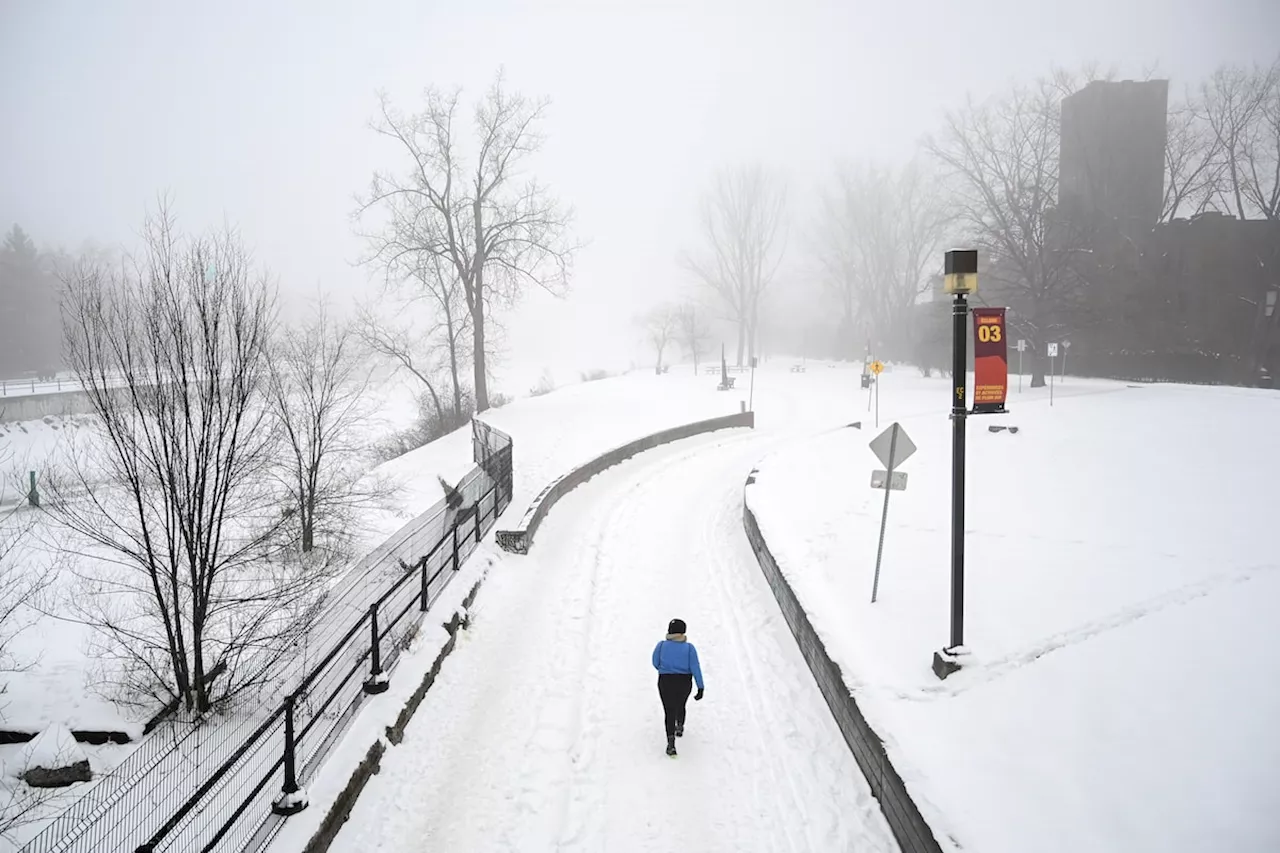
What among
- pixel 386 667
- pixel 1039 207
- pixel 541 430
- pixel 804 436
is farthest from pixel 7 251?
pixel 1039 207

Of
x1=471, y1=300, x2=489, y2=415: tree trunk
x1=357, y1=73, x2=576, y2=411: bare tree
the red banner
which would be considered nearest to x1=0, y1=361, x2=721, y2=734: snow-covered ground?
x1=471, y1=300, x2=489, y2=415: tree trunk

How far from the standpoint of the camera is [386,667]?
8.68m

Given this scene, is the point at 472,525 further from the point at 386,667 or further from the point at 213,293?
the point at 213,293

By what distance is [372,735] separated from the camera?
7301mm

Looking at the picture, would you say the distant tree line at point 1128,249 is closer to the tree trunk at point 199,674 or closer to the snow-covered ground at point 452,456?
the snow-covered ground at point 452,456

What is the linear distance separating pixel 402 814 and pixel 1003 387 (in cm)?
733

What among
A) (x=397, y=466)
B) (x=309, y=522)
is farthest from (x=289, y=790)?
(x=397, y=466)

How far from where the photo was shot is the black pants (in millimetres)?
7578

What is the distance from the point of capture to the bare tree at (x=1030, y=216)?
118ft

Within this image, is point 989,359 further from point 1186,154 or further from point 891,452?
point 1186,154

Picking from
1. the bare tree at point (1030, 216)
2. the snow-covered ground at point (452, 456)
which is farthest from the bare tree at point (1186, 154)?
the snow-covered ground at point (452, 456)

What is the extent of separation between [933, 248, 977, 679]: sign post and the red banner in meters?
0.13

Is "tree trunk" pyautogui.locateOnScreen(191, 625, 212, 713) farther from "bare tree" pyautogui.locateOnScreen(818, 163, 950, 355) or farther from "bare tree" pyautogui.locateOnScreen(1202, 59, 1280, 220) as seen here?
"bare tree" pyautogui.locateOnScreen(818, 163, 950, 355)

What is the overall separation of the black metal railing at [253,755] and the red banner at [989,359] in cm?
694
